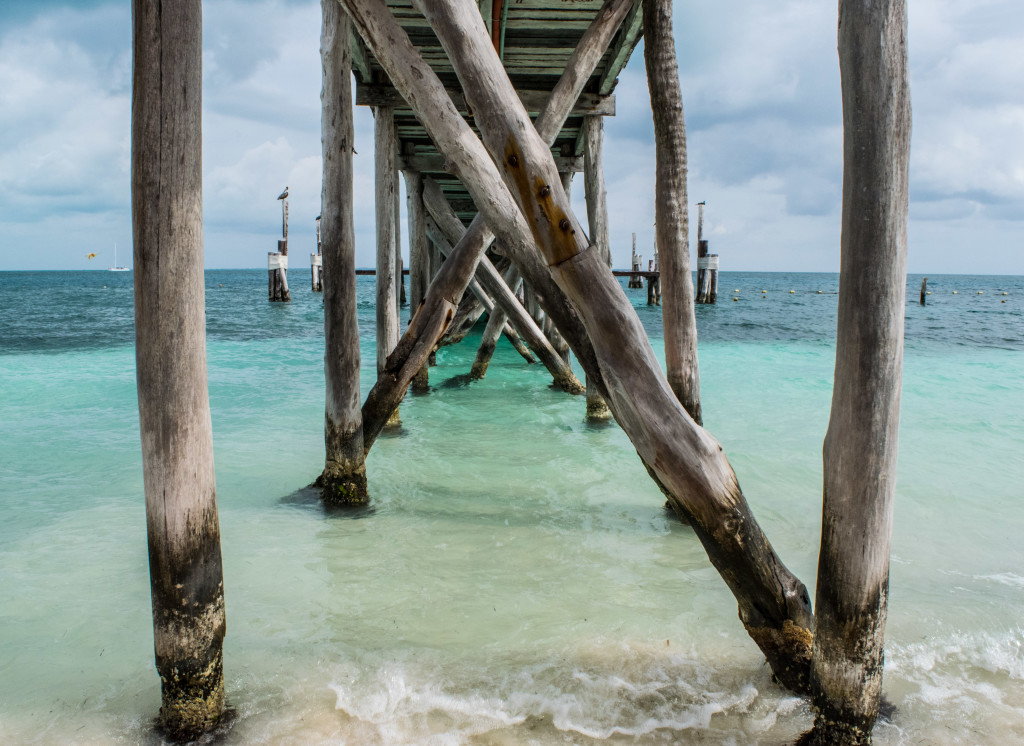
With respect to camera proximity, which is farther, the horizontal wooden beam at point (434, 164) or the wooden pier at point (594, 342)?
the horizontal wooden beam at point (434, 164)

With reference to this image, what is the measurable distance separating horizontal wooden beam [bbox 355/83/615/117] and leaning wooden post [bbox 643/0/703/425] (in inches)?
94.8

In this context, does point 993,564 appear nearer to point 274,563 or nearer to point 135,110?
point 274,563

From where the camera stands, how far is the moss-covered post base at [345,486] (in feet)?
13.5

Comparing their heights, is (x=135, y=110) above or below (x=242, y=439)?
above

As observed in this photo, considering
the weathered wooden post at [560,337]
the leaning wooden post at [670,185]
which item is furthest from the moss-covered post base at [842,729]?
the weathered wooden post at [560,337]

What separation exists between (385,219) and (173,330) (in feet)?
13.0

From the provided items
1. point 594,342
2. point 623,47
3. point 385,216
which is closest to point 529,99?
point 623,47

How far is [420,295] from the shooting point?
25.5 ft

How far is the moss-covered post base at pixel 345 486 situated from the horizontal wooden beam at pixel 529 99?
313 cm

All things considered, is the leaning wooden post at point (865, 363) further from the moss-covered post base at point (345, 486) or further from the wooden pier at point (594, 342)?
the moss-covered post base at point (345, 486)

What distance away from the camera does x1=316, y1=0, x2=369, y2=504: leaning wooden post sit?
3645 mm

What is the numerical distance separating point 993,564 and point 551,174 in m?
3.36

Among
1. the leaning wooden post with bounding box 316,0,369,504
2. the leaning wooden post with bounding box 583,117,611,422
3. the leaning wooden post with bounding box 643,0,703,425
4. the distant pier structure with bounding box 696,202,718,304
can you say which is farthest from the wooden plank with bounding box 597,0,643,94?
the distant pier structure with bounding box 696,202,718,304

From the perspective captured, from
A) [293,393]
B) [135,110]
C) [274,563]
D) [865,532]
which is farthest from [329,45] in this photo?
[293,393]
